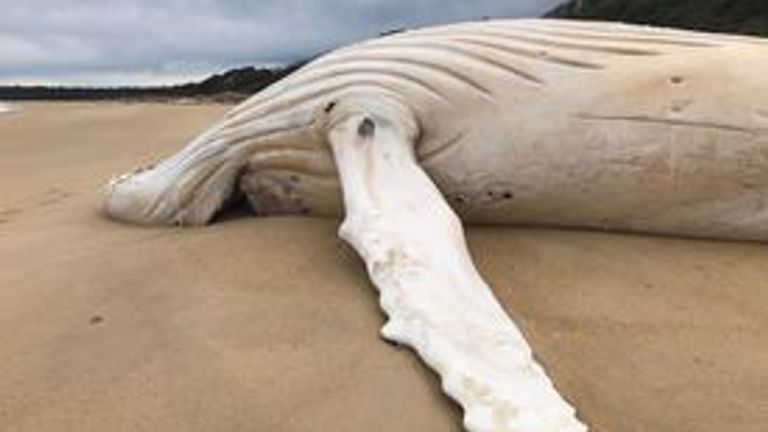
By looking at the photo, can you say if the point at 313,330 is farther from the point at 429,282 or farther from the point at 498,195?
the point at 498,195

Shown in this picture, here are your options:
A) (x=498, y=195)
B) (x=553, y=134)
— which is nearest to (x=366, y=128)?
(x=498, y=195)

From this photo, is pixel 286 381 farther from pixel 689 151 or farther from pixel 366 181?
pixel 689 151

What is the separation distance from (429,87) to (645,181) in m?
0.79

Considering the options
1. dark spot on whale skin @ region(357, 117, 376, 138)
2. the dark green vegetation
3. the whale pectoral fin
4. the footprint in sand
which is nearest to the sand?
the whale pectoral fin

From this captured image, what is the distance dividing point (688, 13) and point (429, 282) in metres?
17.2

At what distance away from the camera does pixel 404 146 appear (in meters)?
4.11

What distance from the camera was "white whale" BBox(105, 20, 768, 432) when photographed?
13.7 ft

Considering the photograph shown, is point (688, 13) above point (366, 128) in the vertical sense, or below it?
below

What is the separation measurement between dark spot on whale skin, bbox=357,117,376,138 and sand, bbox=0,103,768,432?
326mm

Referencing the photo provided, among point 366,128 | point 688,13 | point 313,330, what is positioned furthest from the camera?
point 688,13

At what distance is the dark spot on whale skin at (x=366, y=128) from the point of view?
4113mm

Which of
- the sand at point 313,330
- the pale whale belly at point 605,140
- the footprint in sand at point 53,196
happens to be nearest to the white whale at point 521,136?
the pale whale belly at point 605,140

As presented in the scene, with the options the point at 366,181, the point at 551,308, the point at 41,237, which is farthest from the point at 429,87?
the point at 41,237

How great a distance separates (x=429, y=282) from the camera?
10.6 feet
